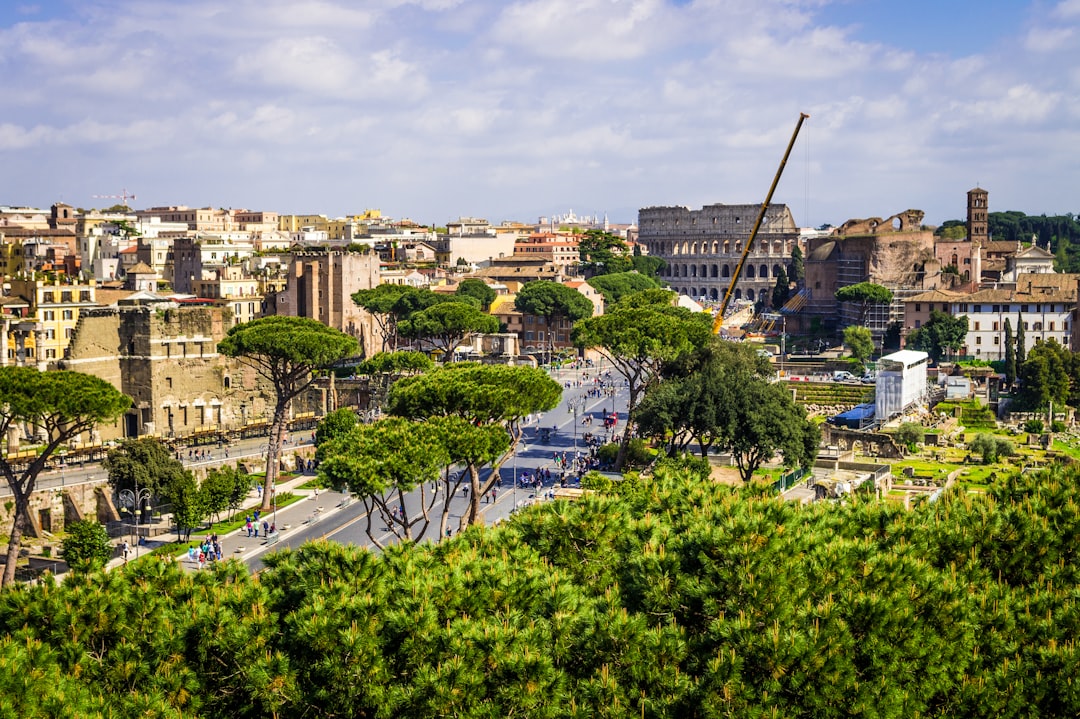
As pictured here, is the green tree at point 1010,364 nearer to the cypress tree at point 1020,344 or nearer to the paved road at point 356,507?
the cypress tree at point 1020,344

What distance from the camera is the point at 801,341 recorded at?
79.5 metres

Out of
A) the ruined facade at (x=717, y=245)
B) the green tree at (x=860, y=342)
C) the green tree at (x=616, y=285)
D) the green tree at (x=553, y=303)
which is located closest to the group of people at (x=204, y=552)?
the green tree at (x=553, y=303)

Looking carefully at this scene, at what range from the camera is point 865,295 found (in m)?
73.4

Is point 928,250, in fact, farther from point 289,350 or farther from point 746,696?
point 746,696

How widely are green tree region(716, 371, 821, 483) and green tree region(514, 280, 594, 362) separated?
111 ft

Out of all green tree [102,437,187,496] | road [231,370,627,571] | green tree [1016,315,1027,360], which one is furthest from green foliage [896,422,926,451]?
green tree [102,437,187,496]

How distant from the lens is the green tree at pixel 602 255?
316 ft

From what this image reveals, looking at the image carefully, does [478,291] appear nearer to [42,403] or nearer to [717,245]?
[42,403]

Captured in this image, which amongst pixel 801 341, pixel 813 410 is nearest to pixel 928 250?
pixel 801 341

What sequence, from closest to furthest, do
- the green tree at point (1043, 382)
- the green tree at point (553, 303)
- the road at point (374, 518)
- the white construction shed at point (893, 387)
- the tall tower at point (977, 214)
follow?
Result: the road at point (374, 518) < the white construction shed at point (893, 387) < the green tree at point (1043, 382) < the green tree at point (553, 303) < the tall tower at point (977, 214)

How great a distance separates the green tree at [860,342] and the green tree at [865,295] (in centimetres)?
379

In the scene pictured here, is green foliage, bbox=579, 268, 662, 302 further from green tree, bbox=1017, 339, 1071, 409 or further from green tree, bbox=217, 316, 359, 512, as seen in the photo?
green tree, bbox=217, 316, 359, 512

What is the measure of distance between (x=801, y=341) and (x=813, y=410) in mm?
23973

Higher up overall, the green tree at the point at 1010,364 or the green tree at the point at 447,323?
the green tree at the point at 447,323
